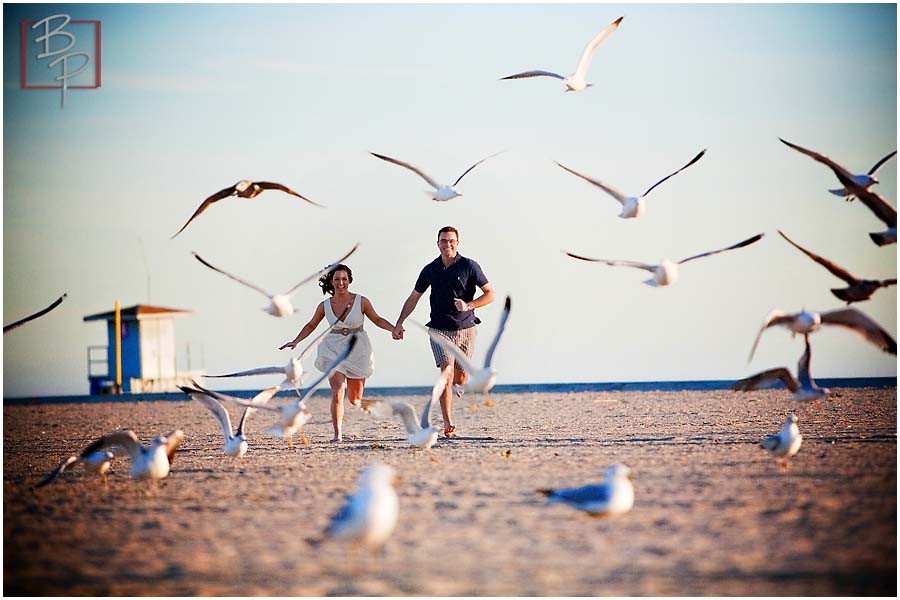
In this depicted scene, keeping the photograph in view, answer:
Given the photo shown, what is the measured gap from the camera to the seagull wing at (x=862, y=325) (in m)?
9.95

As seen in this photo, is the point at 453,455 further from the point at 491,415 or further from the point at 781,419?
the point at 491,415

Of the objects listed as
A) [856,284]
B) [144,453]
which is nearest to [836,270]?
[856,284]

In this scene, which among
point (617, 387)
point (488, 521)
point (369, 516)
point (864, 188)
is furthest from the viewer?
point (617, 387)

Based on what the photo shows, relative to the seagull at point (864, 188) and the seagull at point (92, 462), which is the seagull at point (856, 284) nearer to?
the seagull at point (864, 188)

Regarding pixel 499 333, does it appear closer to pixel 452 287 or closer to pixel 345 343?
pixel 452 287

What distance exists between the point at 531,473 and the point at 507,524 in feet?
7.09

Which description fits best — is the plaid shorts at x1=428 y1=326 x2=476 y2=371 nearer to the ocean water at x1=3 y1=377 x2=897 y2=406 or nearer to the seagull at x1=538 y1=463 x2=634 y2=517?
the seagull at x1=538 y1=463 x2=634 y2=517

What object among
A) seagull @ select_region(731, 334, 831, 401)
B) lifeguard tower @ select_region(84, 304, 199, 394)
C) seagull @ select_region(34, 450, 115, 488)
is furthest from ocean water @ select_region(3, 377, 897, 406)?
seagull @ select_region(34, 450, 115, 488)

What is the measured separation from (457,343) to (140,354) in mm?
21676

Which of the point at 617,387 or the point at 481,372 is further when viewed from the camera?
the point at 617,387

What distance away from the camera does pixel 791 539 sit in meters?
6.49

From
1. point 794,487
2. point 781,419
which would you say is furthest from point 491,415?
point 794,487

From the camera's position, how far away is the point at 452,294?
38.0 ft

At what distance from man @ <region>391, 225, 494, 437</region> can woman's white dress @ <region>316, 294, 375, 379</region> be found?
70 centimetres
